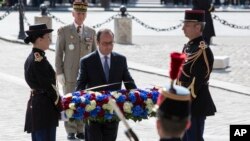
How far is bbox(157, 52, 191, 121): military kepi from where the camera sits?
420cm

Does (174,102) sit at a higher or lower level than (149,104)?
higher

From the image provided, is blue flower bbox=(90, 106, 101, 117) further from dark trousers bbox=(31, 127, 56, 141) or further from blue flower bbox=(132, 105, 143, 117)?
dark trousers bbox=(31, 127, 56, 141)

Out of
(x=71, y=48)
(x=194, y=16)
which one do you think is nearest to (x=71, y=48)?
(x=71, y=48)

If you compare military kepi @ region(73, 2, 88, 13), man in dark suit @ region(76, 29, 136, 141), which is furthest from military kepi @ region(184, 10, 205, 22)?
military kepi @ region(73, 2, 88, 13)

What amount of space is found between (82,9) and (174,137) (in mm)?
5516

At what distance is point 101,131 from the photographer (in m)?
7.42

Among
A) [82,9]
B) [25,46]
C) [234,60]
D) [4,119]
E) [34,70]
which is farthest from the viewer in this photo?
[25,46]

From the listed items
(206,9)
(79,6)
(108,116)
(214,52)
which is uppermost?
(79,6)

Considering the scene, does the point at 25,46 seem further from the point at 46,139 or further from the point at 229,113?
the point at 46,139

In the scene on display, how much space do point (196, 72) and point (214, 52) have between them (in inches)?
519

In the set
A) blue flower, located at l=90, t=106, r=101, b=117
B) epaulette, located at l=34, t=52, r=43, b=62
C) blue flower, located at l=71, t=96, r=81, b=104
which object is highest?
epaulette, located at l=34, t=52, r=43, b=62

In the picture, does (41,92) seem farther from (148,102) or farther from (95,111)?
(148,102)

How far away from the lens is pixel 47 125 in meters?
7.57

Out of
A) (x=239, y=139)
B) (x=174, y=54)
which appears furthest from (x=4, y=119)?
(x=174, y=54)
